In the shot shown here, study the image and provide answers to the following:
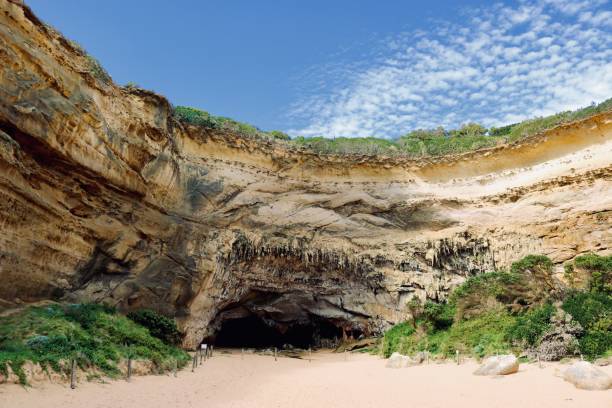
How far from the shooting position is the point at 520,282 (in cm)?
1727

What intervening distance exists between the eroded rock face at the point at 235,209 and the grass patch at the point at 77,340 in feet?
5.60

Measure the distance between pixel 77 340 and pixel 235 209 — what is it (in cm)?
1217

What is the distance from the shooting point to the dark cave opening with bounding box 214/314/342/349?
2692cm

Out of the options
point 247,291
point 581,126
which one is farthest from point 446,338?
point 581,126

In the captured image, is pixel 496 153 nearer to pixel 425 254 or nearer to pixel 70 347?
pixel 425 254

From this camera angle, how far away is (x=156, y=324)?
Result: 55.1 ft

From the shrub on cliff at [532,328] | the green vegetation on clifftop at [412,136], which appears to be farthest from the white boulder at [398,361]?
the green vegetation on clifftop at [412,136]

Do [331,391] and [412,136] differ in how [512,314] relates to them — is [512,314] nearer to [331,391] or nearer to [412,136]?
[331,391]

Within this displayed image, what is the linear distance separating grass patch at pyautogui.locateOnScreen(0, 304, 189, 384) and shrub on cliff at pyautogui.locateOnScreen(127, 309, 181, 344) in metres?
0.62

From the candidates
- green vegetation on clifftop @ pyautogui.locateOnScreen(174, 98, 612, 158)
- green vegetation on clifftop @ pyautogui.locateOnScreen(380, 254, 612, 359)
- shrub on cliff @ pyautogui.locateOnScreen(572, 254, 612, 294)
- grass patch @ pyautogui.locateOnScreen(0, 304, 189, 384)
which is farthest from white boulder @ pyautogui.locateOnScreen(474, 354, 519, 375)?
green vegetation on clifftop @ pyautogui.locateOnScreen(174, 98, 612, 158)

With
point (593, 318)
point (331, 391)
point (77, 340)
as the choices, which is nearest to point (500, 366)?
point (593, 318)

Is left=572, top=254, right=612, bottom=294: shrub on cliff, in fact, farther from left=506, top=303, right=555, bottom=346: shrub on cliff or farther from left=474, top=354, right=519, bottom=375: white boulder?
left=474, top=354, right=519, bottom=375: white boulder

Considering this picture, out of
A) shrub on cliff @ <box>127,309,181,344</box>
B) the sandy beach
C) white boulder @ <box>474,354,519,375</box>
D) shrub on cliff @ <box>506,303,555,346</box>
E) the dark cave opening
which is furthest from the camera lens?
the dark cave opening

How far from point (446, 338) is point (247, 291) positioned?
10944 millimetres
